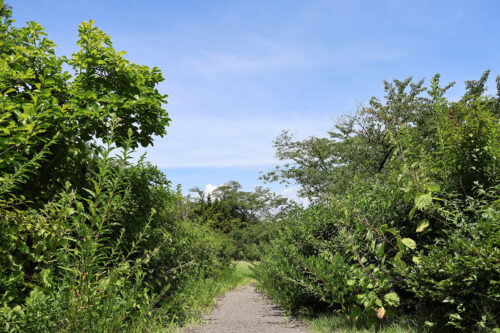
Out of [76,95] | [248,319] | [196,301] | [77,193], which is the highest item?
[76,95]

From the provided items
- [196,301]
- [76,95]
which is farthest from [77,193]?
[196,301]

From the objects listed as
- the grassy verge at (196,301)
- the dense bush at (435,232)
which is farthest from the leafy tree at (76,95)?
the dense bush at (435,232)

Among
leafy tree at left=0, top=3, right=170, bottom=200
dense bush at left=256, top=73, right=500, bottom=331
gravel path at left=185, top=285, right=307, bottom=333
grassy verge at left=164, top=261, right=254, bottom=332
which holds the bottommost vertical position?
gravel path at left=185, top=285, right=307, bottom=333

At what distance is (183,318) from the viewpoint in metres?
6.55

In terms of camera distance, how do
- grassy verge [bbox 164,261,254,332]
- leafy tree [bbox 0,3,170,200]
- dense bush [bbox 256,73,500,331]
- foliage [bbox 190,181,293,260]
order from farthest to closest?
1. foliage [bbox 190,181,293,260]
2. grassy verge [bbox 164,261,254,332]
3. leafy tree [bbox 0,3,170,200]
4. dense bush [bbox 256,73,500,331]

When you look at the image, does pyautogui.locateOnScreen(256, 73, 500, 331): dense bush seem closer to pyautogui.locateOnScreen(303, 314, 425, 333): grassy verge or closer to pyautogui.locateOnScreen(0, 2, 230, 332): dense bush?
pyautogui.locateOnScreen(303, 314, 425, 333): grassy verge

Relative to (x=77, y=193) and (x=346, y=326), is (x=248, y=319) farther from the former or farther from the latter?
(x=77, y=193)

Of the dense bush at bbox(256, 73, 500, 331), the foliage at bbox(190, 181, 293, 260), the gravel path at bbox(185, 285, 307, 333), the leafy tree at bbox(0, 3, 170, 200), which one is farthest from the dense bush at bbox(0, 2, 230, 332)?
the foliage at bbox(190, 181, 293, 260)

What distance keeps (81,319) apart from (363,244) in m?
4.12

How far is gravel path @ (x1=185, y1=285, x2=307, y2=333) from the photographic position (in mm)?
5957

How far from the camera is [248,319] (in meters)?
7.03

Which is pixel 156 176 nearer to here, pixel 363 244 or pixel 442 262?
pixel 363 244

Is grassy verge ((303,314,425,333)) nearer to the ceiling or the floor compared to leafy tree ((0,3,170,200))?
nearer to the floor

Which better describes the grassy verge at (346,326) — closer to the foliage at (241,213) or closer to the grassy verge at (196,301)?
the grassy verge at (196,301)
